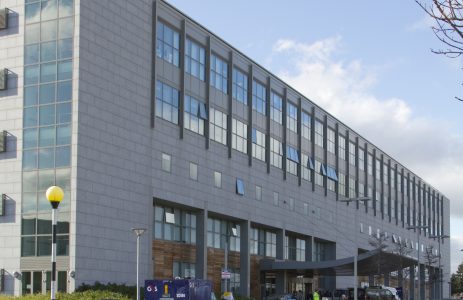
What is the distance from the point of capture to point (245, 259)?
63188 millimetres

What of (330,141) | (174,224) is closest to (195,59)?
(174,224)

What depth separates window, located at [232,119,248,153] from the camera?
201ft

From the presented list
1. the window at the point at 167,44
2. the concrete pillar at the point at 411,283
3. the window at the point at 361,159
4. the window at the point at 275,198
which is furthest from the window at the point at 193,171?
the concrete pillar at the point at 411,283

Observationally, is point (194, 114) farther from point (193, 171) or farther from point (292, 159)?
point (292, 159)

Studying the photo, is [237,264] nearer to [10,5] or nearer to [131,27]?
[131,27]

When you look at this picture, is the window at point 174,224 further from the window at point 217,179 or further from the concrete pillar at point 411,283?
the concrete pillar at point 411,283

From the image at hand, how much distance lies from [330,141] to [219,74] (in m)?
27.1

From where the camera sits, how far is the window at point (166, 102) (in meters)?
50.7

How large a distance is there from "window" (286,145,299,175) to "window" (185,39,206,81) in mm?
17413

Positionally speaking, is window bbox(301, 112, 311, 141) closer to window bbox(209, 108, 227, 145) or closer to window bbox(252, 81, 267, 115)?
window bbox(252, 81, 267, 115)

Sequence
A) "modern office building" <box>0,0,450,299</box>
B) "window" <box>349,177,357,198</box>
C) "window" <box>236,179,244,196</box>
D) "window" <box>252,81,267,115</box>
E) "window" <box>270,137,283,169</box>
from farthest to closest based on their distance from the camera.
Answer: "window" <box>349,177,357,198</box>, "window" <box>270,137,283,169</box>, "window" <box>252,81,267,115</box>, "window" <box>236,179,244,196</box>, "modern office building" <box>0,0,450,299</box>

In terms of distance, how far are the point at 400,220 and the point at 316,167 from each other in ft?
115

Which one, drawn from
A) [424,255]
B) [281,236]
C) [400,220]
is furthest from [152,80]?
[424,255]

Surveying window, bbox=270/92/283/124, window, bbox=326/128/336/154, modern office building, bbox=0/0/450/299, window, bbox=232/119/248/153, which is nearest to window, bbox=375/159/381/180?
window, bbox=326/128/336/154
